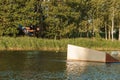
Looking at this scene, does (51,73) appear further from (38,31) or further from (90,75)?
(38,31)

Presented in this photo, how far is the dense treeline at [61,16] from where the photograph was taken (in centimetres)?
8256

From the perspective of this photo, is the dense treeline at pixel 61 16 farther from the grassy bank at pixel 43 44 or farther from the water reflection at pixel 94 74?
the water reflection at pixel 94 74

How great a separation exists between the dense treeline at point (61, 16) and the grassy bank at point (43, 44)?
35.3ft

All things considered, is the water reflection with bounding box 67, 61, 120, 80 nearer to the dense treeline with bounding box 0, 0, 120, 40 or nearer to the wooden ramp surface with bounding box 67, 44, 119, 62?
the wooden ramp surface with bounding box 67, 44, 119, 62

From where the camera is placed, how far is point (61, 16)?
8781 cm

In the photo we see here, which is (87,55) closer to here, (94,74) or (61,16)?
(94,74)

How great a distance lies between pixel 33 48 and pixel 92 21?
27.1 m

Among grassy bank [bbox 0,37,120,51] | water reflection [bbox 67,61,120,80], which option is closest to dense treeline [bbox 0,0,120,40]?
grassy bank [bbox 0,37,120,51]

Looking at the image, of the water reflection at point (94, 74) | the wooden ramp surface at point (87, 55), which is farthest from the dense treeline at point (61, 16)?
the water reflection at point (94, 74)

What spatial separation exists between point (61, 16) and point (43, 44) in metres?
17.3

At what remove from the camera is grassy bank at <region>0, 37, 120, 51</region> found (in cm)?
6862

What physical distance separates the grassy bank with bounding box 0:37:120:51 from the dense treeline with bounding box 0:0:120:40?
10.8 metres

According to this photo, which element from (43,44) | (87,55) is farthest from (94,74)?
(43,44)

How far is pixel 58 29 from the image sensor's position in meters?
87.7
